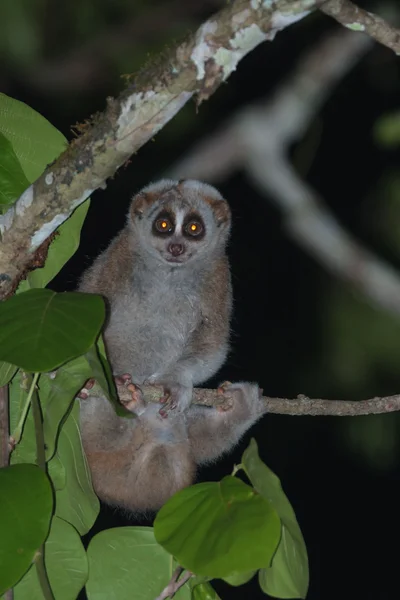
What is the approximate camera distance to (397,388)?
5316mm

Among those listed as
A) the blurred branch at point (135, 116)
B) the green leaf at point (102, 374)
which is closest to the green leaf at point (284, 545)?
the green leaf at point (102, 374)

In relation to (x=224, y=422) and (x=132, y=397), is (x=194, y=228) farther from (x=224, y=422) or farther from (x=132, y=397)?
(x=132, y=397)

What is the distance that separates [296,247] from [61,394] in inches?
181

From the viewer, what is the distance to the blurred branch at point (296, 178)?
7.59 ft

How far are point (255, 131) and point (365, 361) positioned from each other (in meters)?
1.08

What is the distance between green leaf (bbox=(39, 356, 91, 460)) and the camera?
220 centimetres

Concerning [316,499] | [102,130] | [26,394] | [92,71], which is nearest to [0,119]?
[102,130]

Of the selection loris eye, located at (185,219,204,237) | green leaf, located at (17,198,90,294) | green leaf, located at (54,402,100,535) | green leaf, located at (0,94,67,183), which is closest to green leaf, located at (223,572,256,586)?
green leaf, located at (54,402,100,535)

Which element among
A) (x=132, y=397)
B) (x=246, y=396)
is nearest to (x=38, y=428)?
(x=132, y=397)

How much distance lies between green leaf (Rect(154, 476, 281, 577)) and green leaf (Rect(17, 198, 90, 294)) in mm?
755

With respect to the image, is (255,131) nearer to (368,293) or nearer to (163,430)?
(368,293)

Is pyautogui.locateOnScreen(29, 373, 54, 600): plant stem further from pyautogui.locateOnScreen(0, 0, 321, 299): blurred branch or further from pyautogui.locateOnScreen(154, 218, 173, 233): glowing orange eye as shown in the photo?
pyautogui.locateOnScreen(154, 218, 173, 233): glowing orange eye

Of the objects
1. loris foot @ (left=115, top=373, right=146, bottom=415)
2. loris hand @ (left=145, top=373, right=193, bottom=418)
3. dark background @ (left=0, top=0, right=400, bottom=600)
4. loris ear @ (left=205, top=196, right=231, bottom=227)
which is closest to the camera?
loris foot @ (left=115, top=373, right=146, bottom=415)

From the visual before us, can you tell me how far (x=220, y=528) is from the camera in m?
1.92
